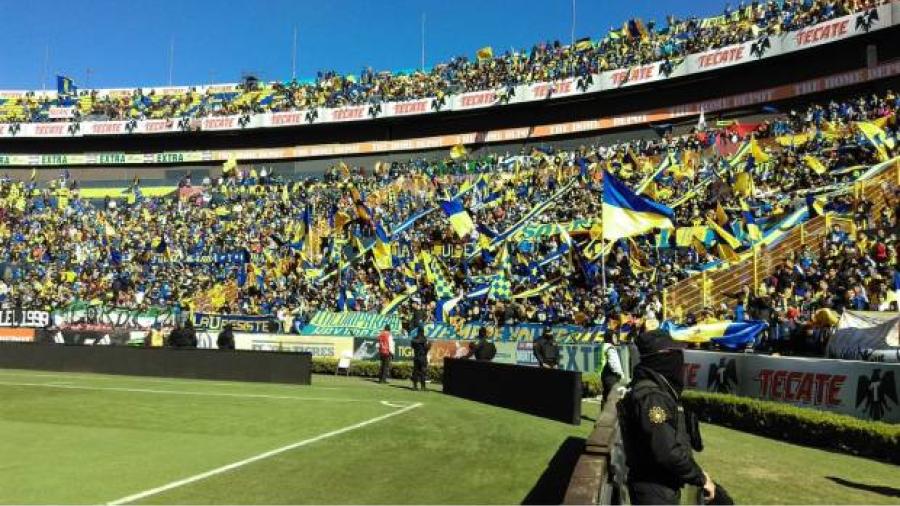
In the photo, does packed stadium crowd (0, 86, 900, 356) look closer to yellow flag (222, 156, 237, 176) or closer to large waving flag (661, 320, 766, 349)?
large waving flag (661, 320, 766, 349)

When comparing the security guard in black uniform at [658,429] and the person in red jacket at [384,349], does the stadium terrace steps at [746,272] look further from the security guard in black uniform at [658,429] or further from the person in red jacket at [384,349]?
the security guard in black uniform at [658,429]

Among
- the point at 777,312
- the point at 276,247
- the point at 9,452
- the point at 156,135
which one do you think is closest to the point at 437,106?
the point at 276,247

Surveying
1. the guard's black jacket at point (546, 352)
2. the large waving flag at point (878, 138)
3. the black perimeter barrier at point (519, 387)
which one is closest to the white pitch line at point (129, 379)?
the black perimeter barrier at point (519, 387)

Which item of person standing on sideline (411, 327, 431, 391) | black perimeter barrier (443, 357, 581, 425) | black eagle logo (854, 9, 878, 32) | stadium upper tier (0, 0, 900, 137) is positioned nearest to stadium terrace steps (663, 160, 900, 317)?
black perimeter barrier (443, 357, 581, 425)

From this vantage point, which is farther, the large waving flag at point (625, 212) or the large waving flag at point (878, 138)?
the large waving flag at point (878, 138)

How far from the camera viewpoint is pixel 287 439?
1280 centimetres

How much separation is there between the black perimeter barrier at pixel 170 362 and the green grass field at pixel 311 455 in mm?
5648

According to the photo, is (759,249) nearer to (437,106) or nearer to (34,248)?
(437,106)

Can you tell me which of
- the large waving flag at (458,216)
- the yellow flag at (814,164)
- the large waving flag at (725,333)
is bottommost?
the large waving flag at (725,333)

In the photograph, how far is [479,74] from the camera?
57531mm

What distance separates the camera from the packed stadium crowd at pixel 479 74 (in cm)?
4456

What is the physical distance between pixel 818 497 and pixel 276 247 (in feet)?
123

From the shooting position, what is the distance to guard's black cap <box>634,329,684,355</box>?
4.86 m

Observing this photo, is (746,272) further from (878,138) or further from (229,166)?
(229,166)
